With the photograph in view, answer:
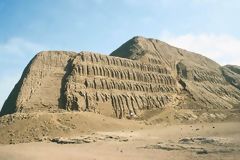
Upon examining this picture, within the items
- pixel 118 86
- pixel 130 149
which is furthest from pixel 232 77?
pixel 130 149

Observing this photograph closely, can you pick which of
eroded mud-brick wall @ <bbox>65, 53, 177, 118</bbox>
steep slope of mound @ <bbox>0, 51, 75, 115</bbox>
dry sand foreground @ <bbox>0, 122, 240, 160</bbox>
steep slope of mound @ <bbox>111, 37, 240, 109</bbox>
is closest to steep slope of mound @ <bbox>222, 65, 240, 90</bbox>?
steep slope of mound @ <bbox>111, 37, 240, 109</bbox>

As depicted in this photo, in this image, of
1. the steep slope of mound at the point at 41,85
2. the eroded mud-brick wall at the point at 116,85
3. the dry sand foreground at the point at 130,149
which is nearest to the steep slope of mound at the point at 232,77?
the eroded mud-brick wall at the point at 116,85

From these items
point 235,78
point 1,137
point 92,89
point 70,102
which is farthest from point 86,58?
point 235,78

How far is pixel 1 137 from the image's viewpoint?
35750 millimetres

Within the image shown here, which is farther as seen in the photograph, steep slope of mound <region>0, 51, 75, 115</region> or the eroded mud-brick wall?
the eroded mud-brick wall

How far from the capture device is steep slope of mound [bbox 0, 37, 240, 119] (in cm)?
4647

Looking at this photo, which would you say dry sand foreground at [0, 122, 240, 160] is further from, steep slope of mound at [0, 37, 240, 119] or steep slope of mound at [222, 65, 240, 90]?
steep slope of mound at [222, 65, 240, 90]

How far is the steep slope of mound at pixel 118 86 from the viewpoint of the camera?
46469 millimetres

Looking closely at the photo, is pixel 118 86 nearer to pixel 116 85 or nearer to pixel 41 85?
pixel 116 85

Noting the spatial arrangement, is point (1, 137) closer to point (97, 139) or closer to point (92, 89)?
point (97, 139)

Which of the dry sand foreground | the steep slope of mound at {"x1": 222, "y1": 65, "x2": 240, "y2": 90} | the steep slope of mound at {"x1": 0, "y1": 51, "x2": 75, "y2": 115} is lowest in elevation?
the dry sand foreground

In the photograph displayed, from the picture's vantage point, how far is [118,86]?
52000 millimetres

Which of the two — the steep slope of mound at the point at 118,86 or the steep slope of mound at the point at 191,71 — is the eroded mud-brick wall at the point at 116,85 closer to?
the steep slope of mound at the point at 118,86

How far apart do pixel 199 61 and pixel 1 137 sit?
50.3m
